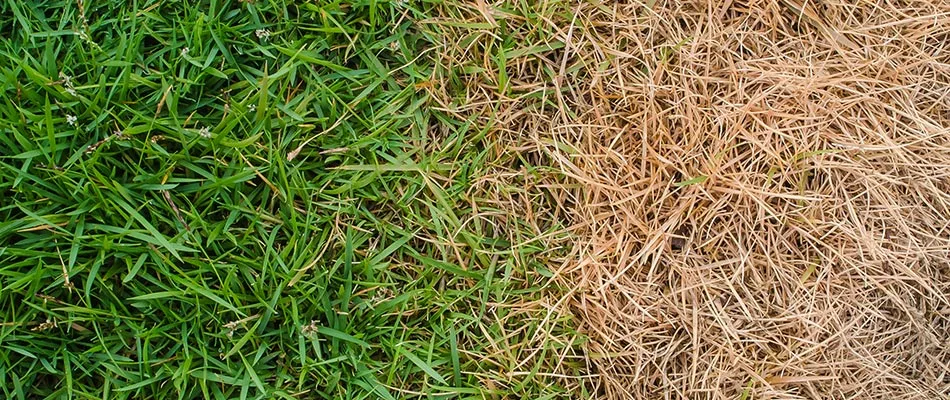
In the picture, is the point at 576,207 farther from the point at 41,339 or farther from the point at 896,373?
the point at 41,339

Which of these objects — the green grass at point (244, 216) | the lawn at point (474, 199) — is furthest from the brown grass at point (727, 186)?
the green grass at point (244, 216)

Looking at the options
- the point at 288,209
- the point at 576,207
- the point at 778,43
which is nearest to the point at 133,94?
the point at 288,209

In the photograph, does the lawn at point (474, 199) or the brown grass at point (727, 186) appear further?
the brown grass at point (727, 186)

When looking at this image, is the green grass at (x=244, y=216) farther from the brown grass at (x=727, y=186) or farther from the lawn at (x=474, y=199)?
the brown grass at (x=727, y=186)

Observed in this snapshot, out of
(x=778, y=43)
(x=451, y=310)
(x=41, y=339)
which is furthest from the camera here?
(x=778, y=43)

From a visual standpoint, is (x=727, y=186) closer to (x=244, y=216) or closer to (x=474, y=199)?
(x=474, y=199)

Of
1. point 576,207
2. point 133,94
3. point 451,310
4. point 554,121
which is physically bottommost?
point 451,310
